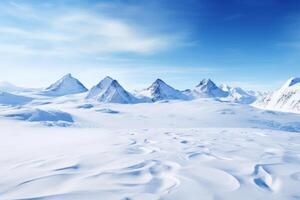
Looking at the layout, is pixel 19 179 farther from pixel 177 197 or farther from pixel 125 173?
pixel 177 197

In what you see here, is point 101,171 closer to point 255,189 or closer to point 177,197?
point 177,197

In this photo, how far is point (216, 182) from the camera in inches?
301

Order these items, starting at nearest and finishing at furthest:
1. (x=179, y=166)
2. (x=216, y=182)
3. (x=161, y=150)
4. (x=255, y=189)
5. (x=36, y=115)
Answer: (x=255, y=189)
(x=216, y=182)
(x=179, y=166)
(x=161, y=150)
(x=36, y=115)

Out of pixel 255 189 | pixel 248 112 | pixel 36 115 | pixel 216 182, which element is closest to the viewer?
pixel 255 189

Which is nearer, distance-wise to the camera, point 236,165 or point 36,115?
point 236,165

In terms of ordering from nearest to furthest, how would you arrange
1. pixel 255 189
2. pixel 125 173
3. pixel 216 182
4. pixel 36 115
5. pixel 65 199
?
pixel 65 199
pixel 255 189
pixel 216 182
pixel 125 173
pixel 36 115

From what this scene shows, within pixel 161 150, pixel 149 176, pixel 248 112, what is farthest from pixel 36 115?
pixel 248 112

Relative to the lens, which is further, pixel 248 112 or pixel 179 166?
pixel 248 112

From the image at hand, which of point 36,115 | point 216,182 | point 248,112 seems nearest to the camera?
point 216,182

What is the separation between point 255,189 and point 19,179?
570 cm

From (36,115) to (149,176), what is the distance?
184ft

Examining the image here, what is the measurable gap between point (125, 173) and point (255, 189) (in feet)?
10.9

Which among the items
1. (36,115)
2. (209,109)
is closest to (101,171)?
(36,115)

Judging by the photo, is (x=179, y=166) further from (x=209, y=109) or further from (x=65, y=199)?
(x=209, y=109)
